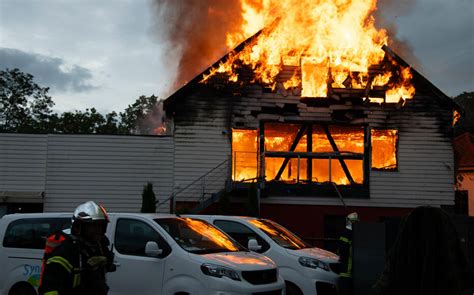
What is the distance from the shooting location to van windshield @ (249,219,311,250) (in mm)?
9846

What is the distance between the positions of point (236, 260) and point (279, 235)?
8.88 ft

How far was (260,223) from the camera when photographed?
10.4 metres

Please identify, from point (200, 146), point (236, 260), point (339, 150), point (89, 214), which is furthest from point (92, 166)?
point (89, 214)

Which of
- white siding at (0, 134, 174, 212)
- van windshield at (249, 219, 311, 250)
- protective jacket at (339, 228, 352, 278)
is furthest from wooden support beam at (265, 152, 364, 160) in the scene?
protective jacket at (339, 228, 352, 278)

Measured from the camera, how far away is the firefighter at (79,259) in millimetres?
4035

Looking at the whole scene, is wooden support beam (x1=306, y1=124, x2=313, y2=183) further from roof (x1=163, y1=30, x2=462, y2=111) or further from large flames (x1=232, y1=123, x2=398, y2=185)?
roof (x1=163, y1=30, x2=462, y2=111)

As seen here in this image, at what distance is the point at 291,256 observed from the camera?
933cm

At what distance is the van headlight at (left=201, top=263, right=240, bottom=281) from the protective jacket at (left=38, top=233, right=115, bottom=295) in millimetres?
2975

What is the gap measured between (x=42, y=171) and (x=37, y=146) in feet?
2.97

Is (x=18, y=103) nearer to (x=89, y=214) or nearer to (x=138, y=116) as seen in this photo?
(x=138, y=116)

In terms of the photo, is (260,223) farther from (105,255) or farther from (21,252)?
(105,255)

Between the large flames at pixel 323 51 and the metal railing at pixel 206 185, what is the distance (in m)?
3.28

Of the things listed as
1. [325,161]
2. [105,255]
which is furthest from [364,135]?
[105,255]

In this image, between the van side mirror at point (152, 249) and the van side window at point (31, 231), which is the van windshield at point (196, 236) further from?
the van side window at point (31, 231)
